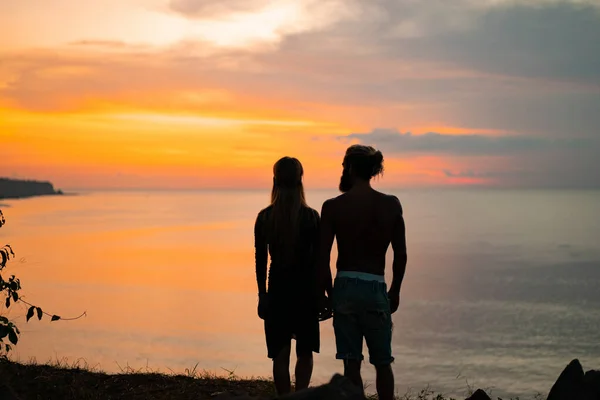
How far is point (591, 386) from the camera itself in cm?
624

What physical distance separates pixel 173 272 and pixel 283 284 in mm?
48020

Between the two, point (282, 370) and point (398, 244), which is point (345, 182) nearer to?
point (398, 244)

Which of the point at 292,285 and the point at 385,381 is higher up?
the point at 292,285

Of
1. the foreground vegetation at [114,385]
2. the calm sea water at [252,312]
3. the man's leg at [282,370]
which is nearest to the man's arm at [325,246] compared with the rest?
the man's leg at [282,370]

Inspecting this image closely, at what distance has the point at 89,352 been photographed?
21984 millimetres

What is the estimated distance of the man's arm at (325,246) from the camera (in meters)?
5.98

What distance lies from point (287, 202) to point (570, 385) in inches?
117

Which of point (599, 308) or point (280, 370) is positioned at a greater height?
point (280, 370)

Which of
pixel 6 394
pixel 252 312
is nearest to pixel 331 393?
pixel 6 394

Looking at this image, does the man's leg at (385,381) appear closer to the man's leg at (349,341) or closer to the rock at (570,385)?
the man's leg at (349,341)

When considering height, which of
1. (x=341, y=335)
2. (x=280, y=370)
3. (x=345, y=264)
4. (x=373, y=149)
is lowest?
(x=280, y=370)

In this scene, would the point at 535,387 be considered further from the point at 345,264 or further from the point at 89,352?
the point at 345,264

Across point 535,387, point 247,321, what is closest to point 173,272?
point 247,321

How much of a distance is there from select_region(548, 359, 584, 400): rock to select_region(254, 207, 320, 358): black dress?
7.17 ft
